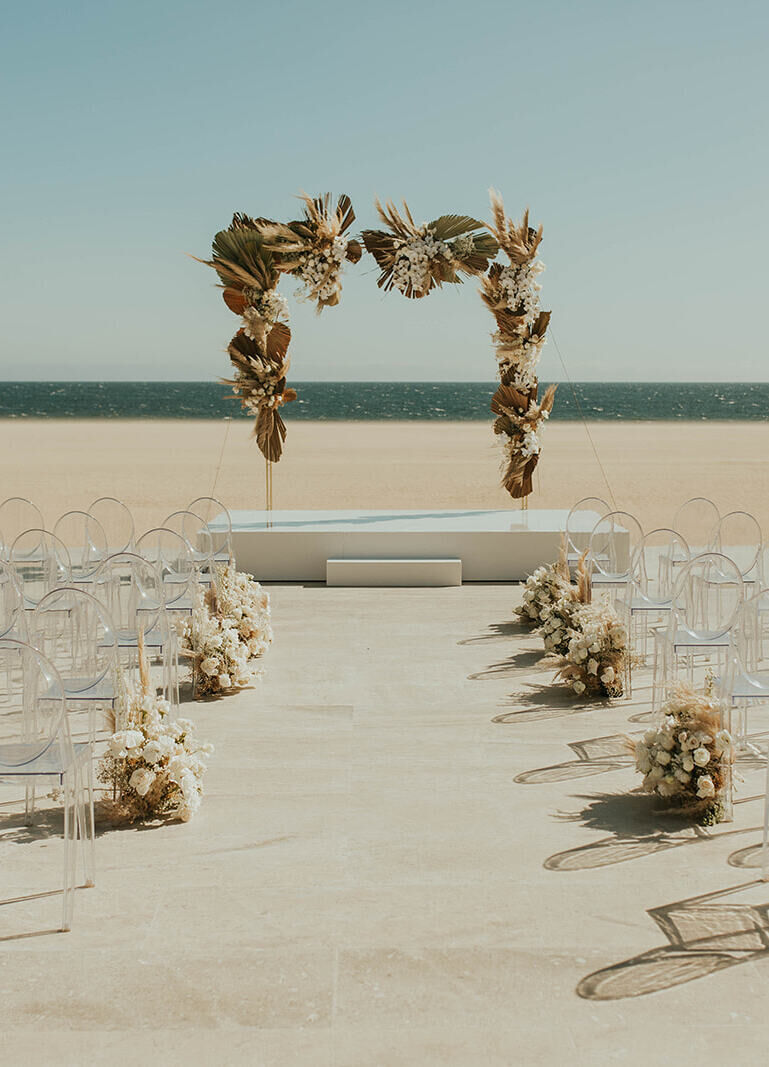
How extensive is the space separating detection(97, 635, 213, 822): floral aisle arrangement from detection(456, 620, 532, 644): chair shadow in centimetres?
356

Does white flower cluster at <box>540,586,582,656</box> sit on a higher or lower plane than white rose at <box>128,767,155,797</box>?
higher

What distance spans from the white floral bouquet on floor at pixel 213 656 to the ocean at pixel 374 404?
146 ft

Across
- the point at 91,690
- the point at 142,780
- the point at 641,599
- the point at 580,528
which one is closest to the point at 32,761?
the point at 142,780

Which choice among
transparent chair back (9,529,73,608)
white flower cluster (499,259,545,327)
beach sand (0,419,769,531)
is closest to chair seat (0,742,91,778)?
transparent chair back (9,529,73,608)

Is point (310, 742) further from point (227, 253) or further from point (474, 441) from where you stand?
point (474, 441)

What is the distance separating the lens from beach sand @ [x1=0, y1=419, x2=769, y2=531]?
18188mm

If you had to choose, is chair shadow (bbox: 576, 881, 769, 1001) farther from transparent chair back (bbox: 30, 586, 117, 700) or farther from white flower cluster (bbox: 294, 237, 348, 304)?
white flower cluster (bbox: 294, 237, 348, 304)

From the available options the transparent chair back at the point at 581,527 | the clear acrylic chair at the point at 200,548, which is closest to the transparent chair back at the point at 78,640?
the clear acrylic chair at the point at 200,548

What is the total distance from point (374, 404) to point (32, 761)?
64.9 metres

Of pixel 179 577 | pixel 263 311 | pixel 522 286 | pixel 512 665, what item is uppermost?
pixel 522 286

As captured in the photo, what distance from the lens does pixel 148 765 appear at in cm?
469

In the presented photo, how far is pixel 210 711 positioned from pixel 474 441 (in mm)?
27991

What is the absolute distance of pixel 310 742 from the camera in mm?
5727

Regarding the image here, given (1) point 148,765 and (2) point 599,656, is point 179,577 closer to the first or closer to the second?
(2) point 599,656
